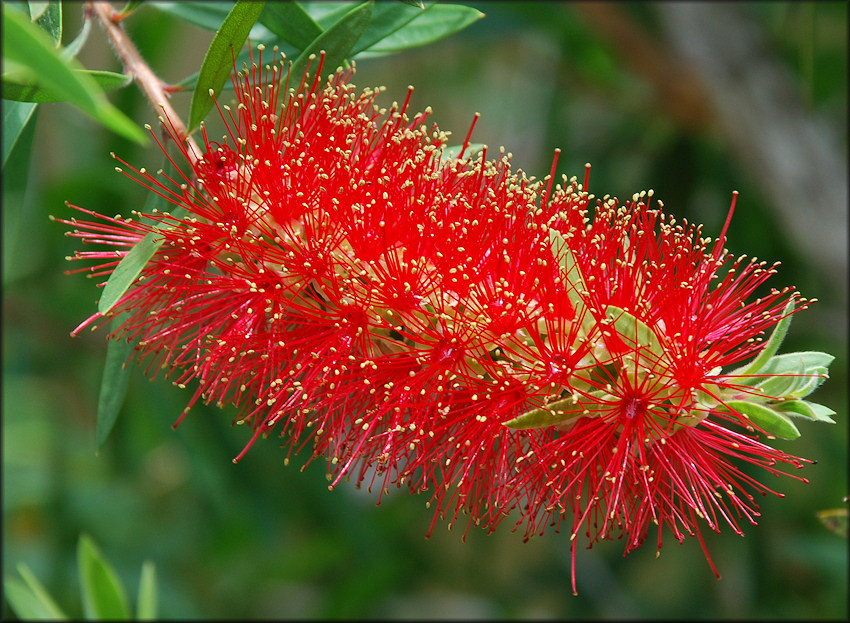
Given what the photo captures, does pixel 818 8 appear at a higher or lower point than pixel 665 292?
higher

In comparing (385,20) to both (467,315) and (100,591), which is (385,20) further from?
(100,591)

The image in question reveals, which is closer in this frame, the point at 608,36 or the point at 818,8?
the point at 818,8

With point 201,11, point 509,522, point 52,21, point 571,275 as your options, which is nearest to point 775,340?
point 571,275

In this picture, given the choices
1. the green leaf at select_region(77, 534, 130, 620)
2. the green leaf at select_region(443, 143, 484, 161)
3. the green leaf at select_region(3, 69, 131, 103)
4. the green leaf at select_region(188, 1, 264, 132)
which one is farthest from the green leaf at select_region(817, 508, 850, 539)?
the green leaf at select_region(77, 534, 130, 620)

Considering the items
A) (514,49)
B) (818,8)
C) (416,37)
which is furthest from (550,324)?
(514,49)

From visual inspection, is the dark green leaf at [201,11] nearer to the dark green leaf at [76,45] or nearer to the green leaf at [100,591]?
the dark green leaf at [76,45]

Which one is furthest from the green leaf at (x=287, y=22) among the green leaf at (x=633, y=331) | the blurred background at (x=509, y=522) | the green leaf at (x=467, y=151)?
the blurred background at (x=509, y=522)

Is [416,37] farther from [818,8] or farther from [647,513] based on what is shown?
[818,8]
